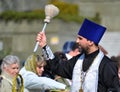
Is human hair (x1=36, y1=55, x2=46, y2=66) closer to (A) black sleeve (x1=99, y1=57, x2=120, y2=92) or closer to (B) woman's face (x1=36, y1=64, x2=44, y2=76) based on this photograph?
(B) woman's face (x1=36, y1=64, x2=44, y2=76)

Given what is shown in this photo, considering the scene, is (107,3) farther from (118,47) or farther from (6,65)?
(6,65)

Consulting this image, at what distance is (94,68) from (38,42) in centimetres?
77

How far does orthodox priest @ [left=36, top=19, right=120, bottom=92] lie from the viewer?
29.7ft

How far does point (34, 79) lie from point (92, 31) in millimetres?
1485

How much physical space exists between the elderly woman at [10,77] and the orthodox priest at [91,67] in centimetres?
74

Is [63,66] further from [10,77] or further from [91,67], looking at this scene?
[10,77]

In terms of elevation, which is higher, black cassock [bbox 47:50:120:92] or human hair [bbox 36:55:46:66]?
black cassock [bbox 47:50:120:92]

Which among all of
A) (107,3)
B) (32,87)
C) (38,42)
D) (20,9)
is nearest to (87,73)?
(38,42)

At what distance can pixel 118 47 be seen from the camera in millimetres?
18156

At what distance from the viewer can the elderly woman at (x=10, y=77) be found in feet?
32.4

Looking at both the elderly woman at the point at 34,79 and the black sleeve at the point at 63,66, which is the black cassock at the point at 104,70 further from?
the elderly woman at the point at 34,79

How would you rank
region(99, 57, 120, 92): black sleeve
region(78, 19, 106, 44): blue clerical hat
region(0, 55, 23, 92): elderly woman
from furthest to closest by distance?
1. region(0, 55, 23, 92): elderly woman
2. region(78, 19, 106, 44): blue clerical hat
3. region(99, 57, 120, 92): black sleeve

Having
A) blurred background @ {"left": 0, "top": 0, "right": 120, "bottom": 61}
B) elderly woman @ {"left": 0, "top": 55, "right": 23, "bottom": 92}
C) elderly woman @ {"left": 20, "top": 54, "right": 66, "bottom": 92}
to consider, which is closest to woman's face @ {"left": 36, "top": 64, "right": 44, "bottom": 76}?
elderly woman @ {"left": 20, "top": 54, "right": 66, "bottom": 92}

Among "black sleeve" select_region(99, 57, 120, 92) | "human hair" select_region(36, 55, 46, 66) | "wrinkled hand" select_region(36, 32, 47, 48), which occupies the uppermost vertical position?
"wrinkled hand" select_region(36, 32, 47, 48)
